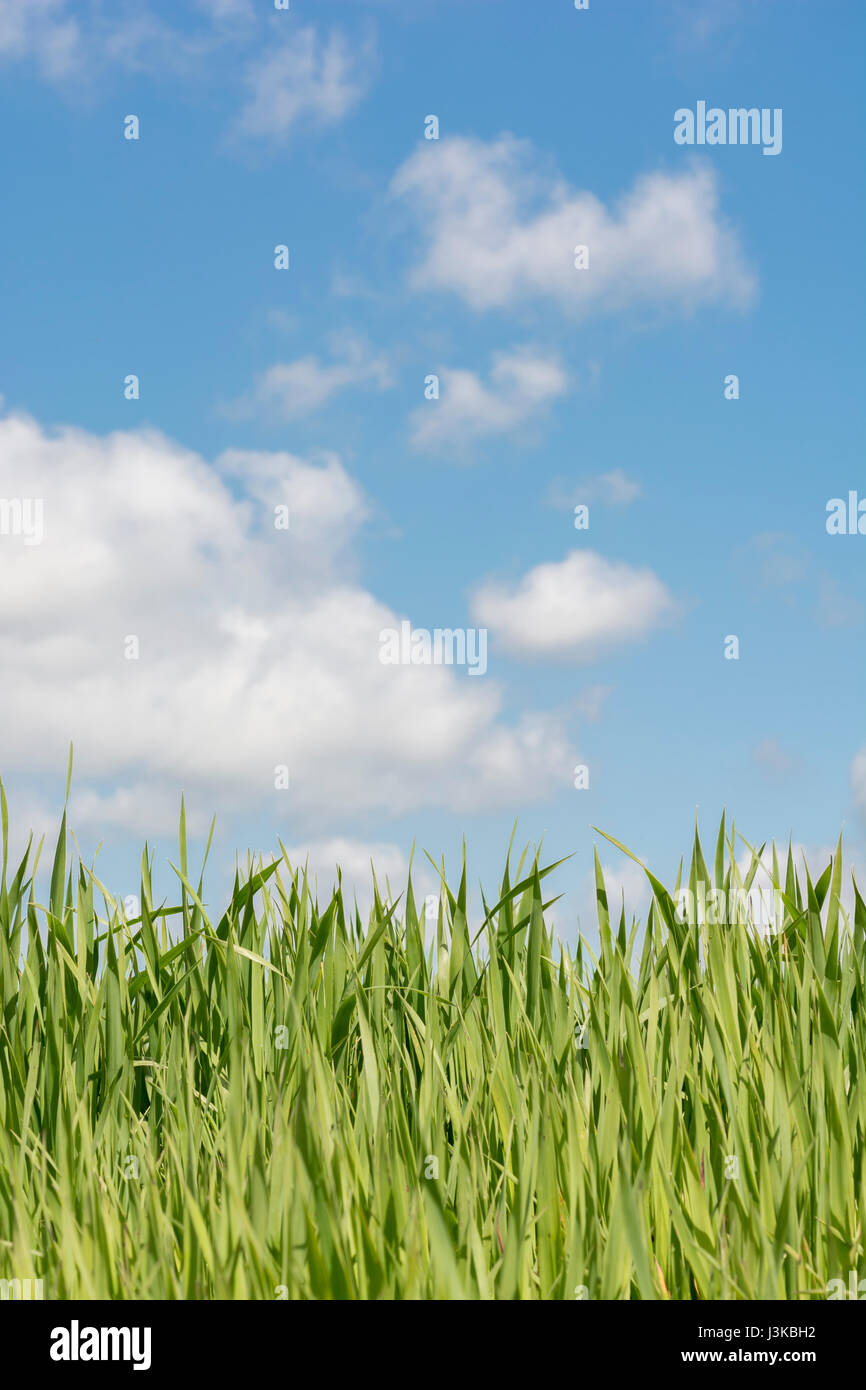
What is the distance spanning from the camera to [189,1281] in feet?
6.76

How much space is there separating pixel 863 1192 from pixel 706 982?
880mm

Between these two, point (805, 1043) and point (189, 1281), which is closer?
point (189, 1281)

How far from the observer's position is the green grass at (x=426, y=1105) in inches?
82.6

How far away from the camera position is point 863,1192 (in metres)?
2.48

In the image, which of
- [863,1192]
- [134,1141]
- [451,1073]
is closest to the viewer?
[863,1192]

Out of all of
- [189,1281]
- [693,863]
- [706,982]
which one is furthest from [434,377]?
[189,1281]

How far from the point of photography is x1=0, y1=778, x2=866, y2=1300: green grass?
210 cm

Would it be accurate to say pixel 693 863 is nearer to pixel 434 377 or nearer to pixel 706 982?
pixel 706 982

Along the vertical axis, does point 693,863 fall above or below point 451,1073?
above

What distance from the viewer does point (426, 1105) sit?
2.55 meters
